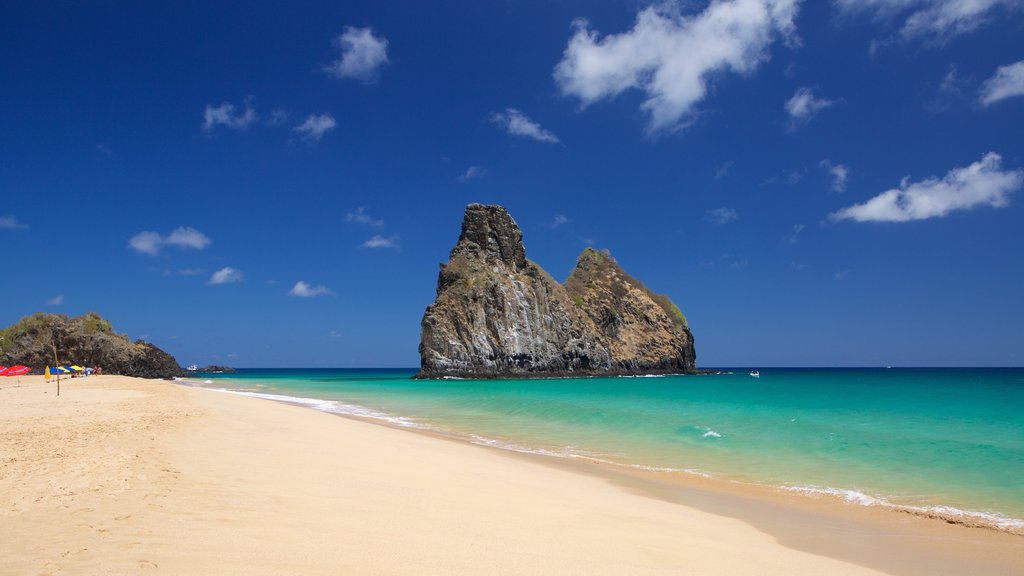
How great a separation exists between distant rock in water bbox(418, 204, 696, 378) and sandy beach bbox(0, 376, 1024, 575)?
6918 centimetres

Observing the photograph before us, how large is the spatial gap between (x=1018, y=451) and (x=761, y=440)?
6.16m

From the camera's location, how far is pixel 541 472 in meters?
10.3

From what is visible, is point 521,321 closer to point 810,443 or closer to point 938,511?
point 810,443

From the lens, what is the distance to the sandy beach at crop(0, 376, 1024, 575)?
165 inches

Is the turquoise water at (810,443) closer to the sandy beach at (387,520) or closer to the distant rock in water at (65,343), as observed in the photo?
the sandy beach at (387,520)

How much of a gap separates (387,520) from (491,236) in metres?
82.9

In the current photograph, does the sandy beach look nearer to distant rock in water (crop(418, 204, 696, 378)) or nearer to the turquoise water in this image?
the turquoise water

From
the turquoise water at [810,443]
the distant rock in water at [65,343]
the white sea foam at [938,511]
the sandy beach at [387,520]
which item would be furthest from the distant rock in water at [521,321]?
the white sea foam at [938,511]

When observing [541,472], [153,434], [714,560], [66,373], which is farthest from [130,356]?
[714,560]

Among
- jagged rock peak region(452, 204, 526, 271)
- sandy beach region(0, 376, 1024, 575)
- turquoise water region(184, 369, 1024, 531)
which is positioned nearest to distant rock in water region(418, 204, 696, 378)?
jagged rock peak region(452, 204, 526, 271)

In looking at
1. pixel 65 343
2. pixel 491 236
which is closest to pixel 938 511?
pixel 491 236

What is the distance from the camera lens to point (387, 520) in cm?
550

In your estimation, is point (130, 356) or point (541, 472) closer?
point (541, 472)

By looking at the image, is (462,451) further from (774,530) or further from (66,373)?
(66,373)
